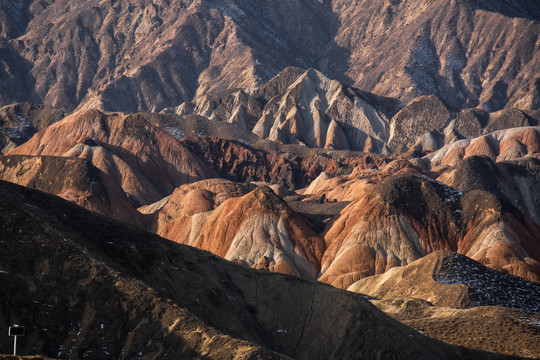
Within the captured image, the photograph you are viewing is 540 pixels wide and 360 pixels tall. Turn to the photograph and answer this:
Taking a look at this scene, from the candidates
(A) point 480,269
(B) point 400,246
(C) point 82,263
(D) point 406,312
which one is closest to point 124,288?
(C) point 82,263

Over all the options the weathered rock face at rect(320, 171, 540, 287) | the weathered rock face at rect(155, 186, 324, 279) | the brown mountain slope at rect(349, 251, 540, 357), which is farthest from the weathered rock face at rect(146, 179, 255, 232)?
the brown mountain slope at rect(349, 251, 540, 357)

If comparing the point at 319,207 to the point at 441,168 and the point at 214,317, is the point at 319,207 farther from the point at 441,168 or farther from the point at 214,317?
the point at 214,317

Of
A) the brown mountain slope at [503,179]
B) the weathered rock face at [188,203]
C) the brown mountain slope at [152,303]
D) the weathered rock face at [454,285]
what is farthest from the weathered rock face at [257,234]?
the brown mountain slope at [503,179]

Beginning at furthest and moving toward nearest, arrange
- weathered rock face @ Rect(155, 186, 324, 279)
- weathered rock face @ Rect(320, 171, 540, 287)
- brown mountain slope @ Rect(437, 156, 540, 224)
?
brown mountain slope @ Rect(437, 156, 540, 224), weathered rock face @ Rect(155, 186, 324, 279), weathered rock face @ Rect(320, 171, 540, 287)

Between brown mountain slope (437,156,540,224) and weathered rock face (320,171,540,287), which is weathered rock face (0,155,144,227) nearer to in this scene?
weathered rock face (320,171,540,287)

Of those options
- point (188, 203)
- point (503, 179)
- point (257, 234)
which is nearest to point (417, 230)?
point (257, 234)

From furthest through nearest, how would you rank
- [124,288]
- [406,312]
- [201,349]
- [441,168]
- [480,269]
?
[441,168], [480,269], [406,312], [124,288], [201,349]

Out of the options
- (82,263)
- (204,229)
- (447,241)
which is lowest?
(447,241)
